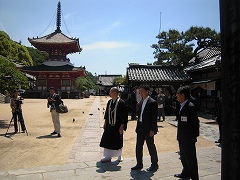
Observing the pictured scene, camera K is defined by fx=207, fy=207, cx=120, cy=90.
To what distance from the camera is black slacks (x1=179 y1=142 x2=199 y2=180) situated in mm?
3533

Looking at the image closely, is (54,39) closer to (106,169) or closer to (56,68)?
(56,68)

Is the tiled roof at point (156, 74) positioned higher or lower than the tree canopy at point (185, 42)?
lower

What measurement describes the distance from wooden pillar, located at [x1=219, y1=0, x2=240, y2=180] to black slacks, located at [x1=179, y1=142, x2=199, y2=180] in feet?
8.41

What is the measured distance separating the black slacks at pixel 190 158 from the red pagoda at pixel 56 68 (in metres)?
30.2

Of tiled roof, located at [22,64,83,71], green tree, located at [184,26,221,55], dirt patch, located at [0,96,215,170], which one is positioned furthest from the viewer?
tiled roof, located at [22,64,83,71]

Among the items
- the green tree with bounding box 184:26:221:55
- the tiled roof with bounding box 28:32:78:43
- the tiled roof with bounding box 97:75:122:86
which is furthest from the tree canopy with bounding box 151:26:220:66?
the tiled roof with bounding box 97:75:122:86

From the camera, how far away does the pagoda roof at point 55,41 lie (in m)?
33.6

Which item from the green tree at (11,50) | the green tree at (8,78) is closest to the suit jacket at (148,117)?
the green tree at (8,78)

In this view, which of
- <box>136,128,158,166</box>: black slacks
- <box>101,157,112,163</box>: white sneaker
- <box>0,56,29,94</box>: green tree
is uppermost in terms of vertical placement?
<box>0,56,29,94</box>: green tree

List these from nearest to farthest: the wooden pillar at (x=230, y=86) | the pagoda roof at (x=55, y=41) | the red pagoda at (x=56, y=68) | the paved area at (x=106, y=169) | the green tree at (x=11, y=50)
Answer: the wooden pillar at (x=230, y=86) → the paved area at (x=106, y=169) → the red pagoda at (x=56, y=68) → the pagoda roof at (x=55, y=41) → the green tree at (x=11, y=50)

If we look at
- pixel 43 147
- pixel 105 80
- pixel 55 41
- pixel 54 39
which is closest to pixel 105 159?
pixel 43 147

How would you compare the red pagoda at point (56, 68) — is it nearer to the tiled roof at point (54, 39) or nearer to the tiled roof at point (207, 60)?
the tiled roof at point (54, 39)

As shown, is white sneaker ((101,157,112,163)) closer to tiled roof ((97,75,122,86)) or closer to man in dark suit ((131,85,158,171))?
man in dark suit ((131,85,158,171))

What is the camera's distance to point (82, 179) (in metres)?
3.78
